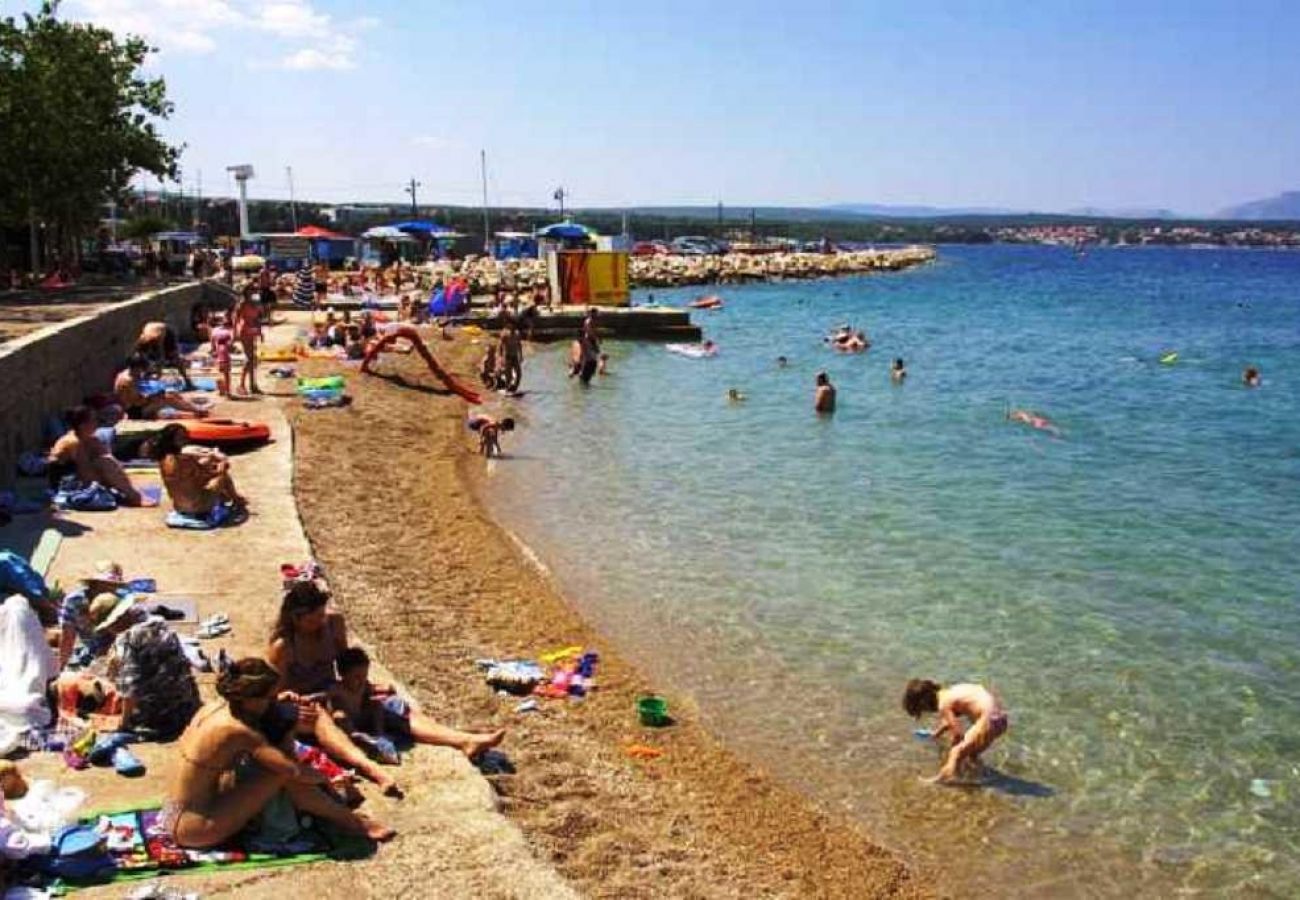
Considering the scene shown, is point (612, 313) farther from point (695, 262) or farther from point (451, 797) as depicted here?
point (695, 262)

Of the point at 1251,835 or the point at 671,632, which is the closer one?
the point at 1251,835

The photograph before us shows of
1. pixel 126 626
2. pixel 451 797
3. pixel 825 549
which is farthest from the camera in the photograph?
pixel 825 549

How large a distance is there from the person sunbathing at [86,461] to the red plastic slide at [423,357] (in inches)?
483

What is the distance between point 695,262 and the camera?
260ft

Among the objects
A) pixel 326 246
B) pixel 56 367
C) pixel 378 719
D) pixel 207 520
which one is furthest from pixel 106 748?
pixel 326 246

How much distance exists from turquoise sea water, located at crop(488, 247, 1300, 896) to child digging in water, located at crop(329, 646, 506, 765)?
2.24 metres

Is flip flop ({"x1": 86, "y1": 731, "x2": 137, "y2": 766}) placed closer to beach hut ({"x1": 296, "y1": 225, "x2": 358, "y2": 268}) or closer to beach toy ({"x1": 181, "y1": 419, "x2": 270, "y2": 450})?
beach toy ({"x1": 181, "y1": 419, "x2": 270, "y2": 450})

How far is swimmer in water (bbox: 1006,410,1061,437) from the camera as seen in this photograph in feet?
75.3

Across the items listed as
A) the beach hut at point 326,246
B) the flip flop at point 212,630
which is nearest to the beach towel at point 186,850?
the flip flop at point 212,630

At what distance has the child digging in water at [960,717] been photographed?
7.95m

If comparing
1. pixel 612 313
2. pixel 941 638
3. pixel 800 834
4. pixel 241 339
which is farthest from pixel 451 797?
pixel 612 313

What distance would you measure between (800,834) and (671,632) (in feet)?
12.0

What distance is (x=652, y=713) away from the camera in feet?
28.4

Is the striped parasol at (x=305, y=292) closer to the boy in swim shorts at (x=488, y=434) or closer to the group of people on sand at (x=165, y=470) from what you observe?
the boy in swim shorts at (x=488, y=434)
